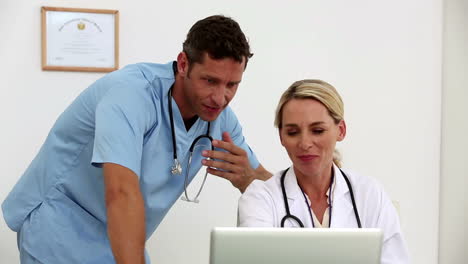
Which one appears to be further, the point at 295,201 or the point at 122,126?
the point at 295,201

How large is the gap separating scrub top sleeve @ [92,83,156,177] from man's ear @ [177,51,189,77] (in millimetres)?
121

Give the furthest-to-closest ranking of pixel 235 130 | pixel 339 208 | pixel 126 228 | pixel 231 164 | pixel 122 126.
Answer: pixel 235 130
pixel 231 164
pixel 339 208
pixel 122 126
pixel 126 228

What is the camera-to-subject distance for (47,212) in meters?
1.73

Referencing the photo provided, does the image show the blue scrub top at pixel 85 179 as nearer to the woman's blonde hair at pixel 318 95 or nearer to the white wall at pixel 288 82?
the woman's blonde hair at pixel 318 95

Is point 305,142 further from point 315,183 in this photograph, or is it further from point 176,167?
point 176,167

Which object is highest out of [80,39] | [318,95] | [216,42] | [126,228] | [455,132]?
[80,39]

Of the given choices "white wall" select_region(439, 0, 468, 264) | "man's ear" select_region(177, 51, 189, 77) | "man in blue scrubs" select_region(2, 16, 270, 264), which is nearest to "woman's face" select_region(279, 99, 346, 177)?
"man in blue scrubs" select_region(2, 16, 270, 264)

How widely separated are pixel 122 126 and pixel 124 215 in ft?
0.74

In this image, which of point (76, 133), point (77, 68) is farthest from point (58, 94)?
point (76, 133)

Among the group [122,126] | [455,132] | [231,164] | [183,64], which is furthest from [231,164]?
[455,132]

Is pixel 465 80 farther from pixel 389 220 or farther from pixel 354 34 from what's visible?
pixel 389 220

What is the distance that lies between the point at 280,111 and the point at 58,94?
116 centimetres

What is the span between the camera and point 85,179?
5.63 ft

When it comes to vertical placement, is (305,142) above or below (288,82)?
below
